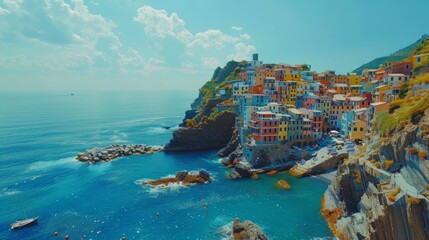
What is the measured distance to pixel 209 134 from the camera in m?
94.2

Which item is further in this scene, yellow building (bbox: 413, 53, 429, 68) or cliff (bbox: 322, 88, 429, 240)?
yellow building (bbox: 413, 53, 429, 68)

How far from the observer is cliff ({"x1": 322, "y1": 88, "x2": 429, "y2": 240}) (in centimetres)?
2652

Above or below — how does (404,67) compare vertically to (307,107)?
above

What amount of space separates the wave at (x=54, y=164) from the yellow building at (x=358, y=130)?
69416mm

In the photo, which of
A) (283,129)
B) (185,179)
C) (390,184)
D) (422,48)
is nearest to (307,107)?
(283,129)

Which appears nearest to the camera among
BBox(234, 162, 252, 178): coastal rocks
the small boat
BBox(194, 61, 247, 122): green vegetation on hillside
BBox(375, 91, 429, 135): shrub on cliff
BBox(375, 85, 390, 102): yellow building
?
BBox(375, 91, 429, 135): shrub on cliff

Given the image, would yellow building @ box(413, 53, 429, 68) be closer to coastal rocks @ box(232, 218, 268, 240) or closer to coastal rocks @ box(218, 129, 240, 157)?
coastal rocks @ box(218, 129, 240, 157)

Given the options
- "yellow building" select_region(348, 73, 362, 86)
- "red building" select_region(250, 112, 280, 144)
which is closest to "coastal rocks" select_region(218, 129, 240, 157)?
"red building" select_region(250, 112, 280, 144)

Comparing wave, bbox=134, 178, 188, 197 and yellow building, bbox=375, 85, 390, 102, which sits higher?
yellow building, bbox=375, 85, 390, 102

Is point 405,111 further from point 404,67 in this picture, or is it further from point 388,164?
point 404,67

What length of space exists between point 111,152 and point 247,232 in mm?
58999

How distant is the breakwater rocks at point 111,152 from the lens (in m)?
79.4

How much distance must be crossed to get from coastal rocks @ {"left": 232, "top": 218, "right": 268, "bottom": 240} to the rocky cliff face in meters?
10.8

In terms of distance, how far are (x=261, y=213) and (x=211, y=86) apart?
371 feet
